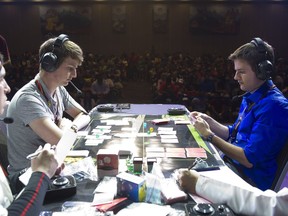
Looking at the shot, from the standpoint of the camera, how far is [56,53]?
221 cm

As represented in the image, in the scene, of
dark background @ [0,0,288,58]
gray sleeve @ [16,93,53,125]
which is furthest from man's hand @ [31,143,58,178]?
dark background @ [0,0,288,58]

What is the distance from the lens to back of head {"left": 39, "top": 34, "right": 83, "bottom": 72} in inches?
84.2

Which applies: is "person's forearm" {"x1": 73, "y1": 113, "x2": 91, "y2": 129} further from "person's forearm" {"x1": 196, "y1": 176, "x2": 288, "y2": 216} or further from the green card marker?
"person's forearm" {"x1": 196, "y1": 176, "x2": 288, "y2": 216}

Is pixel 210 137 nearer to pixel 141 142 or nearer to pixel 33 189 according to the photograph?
pixel 141 142

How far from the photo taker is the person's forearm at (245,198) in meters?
1.25

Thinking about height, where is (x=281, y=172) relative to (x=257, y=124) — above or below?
below

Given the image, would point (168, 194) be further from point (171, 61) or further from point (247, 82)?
point (171, 61)

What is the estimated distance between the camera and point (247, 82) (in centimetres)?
225

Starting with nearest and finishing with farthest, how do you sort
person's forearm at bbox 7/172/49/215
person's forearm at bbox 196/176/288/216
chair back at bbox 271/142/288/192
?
1. person's forearm at bbox 7/172/49/215
2. person's forearm at bbox 196/176/288/216
3. chair back at bbox 271/142/288/192

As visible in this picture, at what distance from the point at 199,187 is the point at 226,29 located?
11548 millimetres

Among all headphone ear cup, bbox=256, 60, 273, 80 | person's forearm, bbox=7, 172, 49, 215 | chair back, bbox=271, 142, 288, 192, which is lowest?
chair back, bbox=271, 142, 288, 192

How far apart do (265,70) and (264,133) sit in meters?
0.43

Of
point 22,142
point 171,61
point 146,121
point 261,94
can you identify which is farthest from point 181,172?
point 171,61

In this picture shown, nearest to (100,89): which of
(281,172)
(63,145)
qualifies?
(281,172)
